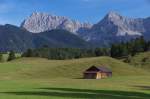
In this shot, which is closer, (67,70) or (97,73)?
(97,73)

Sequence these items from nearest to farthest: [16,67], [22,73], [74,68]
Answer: [22,73] → [74,68] → [16,67]

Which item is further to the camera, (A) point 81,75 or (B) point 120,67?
(B) point 120,67

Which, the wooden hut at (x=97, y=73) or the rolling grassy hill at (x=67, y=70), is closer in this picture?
the rolling grassy hill at (x=67, y=70)

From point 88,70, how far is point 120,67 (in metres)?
19.4

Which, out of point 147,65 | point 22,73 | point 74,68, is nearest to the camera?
point 22,73

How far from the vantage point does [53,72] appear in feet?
520

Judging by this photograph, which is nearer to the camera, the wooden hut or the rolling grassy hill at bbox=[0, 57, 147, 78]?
the rolling grassy hill at bbox=[0, 57, 147, 78]

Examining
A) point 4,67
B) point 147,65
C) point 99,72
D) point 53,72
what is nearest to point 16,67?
point 4,67

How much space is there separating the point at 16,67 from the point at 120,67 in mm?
Result: 39854

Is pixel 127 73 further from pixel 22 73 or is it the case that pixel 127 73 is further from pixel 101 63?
pixel 22 73

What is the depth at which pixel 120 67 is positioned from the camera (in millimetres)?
173375

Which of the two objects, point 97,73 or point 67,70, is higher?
point 67,70

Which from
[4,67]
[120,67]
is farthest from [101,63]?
[4,67]

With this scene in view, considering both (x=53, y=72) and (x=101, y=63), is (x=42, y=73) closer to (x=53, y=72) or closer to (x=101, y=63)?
(x=53, y=72)
